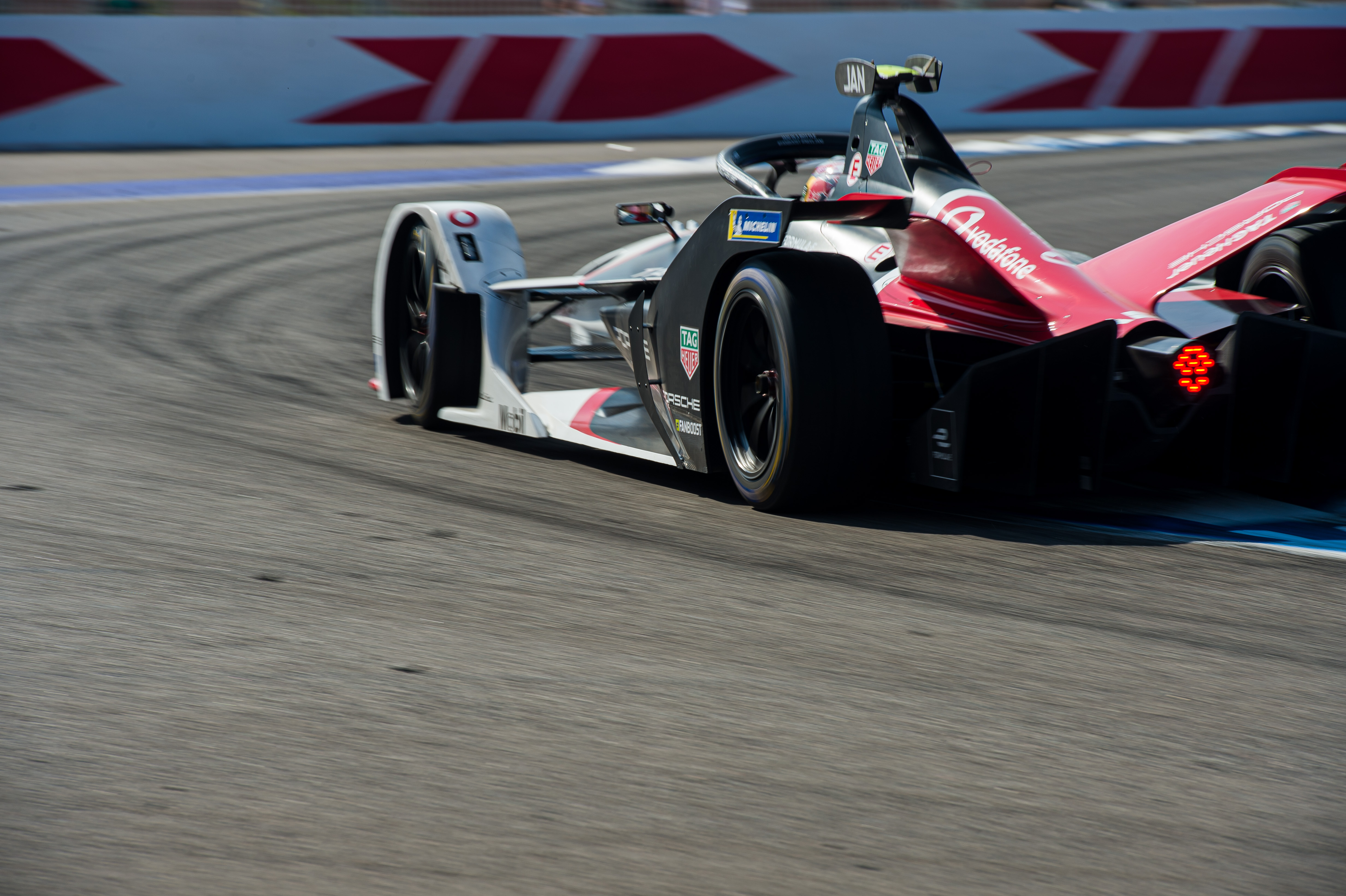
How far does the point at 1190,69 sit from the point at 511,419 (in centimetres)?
1721

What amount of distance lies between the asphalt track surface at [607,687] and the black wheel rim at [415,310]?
581 millimetres

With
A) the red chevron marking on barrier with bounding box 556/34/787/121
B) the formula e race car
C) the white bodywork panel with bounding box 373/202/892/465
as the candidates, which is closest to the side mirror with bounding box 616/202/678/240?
the formula e race car

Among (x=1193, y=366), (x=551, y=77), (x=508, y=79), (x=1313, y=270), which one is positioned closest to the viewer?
(x=1193, y=366)

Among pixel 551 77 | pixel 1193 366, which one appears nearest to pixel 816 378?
pixel 1193 366

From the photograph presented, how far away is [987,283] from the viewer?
458 cm

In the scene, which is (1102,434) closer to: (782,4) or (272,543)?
(272,543)

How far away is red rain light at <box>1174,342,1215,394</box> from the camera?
13.1ft

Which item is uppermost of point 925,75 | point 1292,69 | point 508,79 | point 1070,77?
point 1292,69

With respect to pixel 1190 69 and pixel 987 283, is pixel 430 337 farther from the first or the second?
pixel 1190 69

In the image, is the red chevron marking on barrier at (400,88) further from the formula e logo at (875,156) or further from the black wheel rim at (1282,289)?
the black wheel rim at (1282,289)

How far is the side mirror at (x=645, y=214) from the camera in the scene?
5.73 metres

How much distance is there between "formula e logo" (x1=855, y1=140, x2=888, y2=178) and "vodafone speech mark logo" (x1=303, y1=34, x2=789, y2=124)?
41.7 ft

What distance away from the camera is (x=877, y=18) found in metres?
18.5

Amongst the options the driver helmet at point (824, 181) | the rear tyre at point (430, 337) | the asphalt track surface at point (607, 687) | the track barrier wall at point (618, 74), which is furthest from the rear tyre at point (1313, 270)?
the track barrier wall at point (618, 74)
